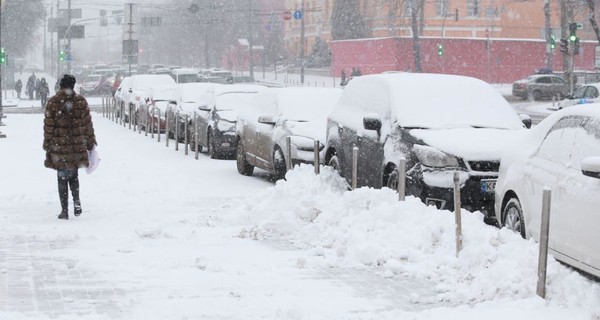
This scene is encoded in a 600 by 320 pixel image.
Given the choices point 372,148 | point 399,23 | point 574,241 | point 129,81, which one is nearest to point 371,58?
point 399,23

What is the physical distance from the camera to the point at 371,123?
12.9 meters

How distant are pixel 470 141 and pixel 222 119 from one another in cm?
1099

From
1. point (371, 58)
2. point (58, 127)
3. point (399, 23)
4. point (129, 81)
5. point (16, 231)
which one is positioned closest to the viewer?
point (16, 231)

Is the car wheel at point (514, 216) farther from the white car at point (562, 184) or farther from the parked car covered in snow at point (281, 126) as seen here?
the parked car covered in snow at point (281, 126)

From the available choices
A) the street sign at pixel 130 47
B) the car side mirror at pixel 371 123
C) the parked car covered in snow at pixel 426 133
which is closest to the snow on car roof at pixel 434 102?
the parked car covered in snow at pixel 426 133

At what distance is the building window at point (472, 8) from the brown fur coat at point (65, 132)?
262 ft

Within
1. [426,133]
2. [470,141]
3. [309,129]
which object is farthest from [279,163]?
[470,141]

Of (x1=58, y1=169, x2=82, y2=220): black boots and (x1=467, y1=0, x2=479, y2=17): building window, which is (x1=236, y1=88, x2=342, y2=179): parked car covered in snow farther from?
(x1=467, y1=0, x2=479, y2=17): building window

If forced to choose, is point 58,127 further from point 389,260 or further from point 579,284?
point 579,284

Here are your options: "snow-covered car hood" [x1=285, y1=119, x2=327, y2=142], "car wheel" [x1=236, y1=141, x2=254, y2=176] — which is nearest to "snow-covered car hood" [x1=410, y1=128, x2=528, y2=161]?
"snow-covered car hood" [x1=285, y1=119, x2=327, y2=142]

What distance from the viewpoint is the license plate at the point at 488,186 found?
465 inches

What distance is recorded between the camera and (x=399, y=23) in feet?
284

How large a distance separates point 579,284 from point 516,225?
203 cm

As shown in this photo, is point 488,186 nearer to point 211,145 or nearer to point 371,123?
point 371,123
